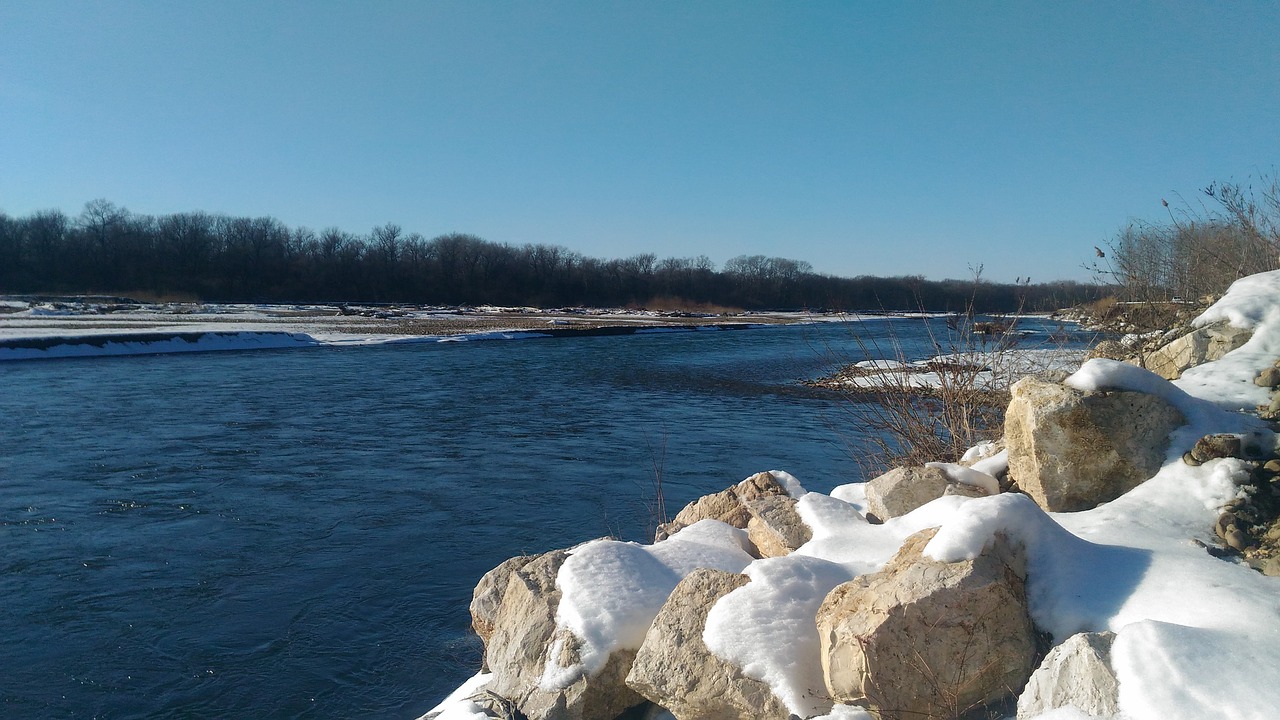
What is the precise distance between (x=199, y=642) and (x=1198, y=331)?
730 centimetres

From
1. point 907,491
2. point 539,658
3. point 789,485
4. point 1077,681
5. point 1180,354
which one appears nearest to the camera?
point 1077,681

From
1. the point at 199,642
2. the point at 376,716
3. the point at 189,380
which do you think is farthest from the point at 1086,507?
the point at 189,380

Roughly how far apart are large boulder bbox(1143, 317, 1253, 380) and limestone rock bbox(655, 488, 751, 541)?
9.49ft

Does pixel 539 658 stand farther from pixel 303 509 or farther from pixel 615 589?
pixel 303 509

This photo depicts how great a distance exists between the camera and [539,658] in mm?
4172

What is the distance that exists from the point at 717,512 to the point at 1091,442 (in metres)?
2.60

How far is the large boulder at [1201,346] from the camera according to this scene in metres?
5.25

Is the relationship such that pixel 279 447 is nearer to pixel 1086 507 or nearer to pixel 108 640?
pixel 108 640

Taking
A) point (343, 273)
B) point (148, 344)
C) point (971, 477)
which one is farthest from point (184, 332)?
point (343, 273)

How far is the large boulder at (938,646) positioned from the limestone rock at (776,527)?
1.54m

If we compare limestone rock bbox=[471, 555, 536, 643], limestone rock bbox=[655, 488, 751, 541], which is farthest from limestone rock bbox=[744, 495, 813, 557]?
limestone rock bbox=[471, 555, 536, 643]

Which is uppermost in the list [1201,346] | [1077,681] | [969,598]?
[1201,346]

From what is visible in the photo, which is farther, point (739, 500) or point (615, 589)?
point (739, 500)

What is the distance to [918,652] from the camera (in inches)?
120
